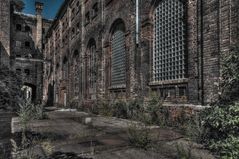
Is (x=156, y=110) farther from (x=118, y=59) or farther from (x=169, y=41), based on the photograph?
(x=118, y=59)

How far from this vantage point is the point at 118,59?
1348cm

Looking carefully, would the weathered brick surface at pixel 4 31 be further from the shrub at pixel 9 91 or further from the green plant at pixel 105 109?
the green plant at pixel 105 109

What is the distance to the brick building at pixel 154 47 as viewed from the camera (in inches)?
278

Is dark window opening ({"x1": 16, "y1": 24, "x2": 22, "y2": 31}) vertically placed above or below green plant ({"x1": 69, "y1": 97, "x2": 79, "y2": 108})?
above

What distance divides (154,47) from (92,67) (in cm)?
807

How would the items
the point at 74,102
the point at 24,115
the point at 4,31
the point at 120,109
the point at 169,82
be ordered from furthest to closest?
the point at 4,31, the point at 74,102, the point at 120,109, the point at 169,82, the point at 24,115

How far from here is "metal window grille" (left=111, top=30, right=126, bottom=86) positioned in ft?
42.2

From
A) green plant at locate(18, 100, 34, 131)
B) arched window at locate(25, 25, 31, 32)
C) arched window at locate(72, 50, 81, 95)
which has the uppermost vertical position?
arched window at locate(25, 25, 31, 32)

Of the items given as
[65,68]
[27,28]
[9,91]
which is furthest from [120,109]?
[27,28]

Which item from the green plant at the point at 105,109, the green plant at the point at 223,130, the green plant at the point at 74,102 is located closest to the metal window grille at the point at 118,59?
the green plant at the point at 105,109

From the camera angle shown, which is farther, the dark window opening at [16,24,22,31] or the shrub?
the dark window opening at [16,24,22,31]

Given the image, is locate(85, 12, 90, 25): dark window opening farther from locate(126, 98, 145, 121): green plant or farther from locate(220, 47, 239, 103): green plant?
locate(220, 47, 239, 103): green plant

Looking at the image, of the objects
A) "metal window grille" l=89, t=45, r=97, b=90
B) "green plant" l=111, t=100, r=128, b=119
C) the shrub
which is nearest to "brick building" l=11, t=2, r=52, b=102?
the shrub

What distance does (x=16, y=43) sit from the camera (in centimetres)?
3441
